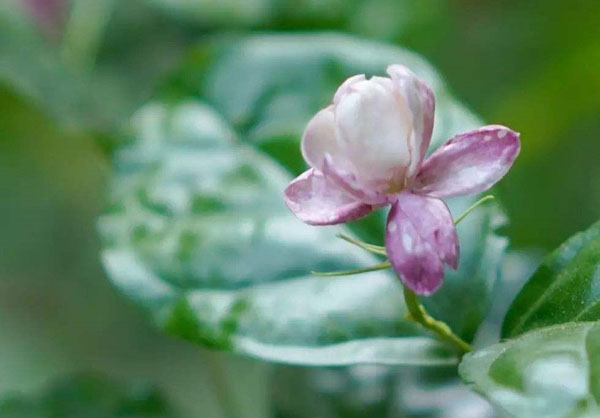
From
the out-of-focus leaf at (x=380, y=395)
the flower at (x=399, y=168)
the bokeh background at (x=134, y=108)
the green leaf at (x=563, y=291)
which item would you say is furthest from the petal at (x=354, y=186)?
the bokeh background at (x=134, y=108)

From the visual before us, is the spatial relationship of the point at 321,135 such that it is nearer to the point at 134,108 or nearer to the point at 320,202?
the point at 320,202

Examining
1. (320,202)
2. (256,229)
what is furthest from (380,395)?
(320,202)

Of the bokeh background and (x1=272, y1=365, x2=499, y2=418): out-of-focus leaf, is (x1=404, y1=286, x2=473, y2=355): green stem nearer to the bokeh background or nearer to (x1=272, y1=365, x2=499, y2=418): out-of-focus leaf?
(x1=272, y1=365, x2=499, y2=418): out-of-focus leaf

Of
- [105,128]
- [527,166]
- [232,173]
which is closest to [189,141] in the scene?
[232,173]

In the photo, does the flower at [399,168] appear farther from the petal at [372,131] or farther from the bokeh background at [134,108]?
the bokeh background at [134,108]

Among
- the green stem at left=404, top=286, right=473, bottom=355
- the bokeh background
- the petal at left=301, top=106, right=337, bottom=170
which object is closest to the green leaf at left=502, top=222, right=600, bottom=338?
the green stem at left=404, top=286, right=473, bottom=355

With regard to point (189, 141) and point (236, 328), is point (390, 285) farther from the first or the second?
point (189, 141)
